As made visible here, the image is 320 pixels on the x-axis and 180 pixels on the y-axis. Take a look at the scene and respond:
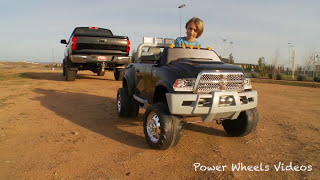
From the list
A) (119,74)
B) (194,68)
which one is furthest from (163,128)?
(119,74)

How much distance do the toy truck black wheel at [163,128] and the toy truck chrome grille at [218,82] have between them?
54 centimetres

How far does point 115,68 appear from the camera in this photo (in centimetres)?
1139

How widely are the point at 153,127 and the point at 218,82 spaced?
3.88ft

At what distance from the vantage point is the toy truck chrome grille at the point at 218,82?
319 centimetres

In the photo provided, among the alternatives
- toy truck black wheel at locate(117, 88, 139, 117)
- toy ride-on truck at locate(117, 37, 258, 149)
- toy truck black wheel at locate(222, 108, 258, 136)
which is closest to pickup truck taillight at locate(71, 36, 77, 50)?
toy truck black wheel at locate(117, 88, 139, 117)

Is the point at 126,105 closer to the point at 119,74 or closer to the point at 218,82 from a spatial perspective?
the point at 218,82

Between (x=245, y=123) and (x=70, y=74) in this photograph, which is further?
(x=70, y=74)

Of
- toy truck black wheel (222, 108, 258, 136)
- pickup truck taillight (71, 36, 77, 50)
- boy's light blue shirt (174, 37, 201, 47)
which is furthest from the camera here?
pickup truck taillight (71, 36, 77, 50)

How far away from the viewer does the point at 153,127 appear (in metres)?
3.47

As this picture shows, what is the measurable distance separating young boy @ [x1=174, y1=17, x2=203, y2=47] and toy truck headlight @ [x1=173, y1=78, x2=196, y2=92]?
1.74 metres

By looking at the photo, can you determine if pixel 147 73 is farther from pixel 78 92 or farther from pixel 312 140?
pixel 78 92

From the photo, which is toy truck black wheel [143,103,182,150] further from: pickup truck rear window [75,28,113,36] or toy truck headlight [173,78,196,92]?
pickup truck rear window [75,28,113,36]

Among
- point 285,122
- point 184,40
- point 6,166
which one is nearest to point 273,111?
point 285,122

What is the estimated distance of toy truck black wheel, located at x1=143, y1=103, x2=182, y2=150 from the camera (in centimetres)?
318
